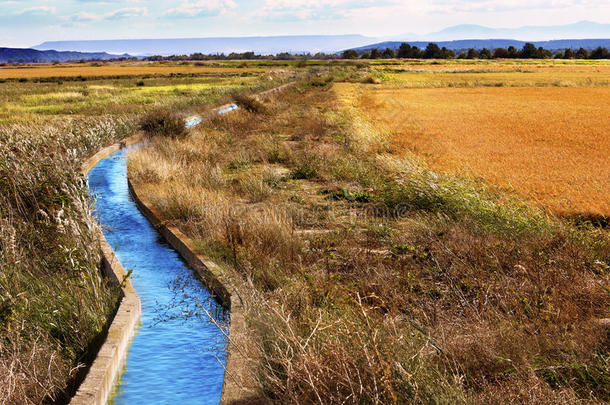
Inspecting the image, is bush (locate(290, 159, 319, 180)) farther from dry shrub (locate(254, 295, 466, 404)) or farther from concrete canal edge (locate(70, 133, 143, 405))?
dry shrub (locate(254, 295, 466, 404))

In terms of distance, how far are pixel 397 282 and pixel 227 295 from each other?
76.9 inches

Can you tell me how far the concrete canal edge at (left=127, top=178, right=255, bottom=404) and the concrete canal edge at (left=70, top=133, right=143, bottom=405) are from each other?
3.19 ft

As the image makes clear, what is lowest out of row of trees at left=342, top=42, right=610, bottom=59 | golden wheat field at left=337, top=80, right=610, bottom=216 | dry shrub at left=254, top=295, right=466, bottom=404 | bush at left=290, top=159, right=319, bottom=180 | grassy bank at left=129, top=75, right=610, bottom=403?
golden wheat field at left=337, top=80, right=610, bottom=216

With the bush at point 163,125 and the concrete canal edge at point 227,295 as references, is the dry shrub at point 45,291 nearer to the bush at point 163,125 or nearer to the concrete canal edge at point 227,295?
the concrete canal edge at point 227,295

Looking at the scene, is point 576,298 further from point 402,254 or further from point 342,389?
point 342,389

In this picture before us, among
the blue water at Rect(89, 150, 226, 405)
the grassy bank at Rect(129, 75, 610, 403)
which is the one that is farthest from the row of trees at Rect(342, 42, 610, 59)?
the blue water at Rect(89, 150, 226, 405)

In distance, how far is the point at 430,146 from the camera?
70.9 ft

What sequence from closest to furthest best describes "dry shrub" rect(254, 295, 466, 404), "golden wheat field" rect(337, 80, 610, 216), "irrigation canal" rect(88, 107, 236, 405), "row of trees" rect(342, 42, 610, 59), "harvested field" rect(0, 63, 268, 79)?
"dry shrub" rect(254, 295, 466, 404) → "irrigation canal" rect(88, 107, 236, 405) → "golden wheat field" rect(337, 80, 610, 216) → "harvested field" rect(0, 63, 268, 79) → "row of trees" rect(342, 42, 610, 59)

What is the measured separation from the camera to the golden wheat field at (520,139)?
1471 centimetres

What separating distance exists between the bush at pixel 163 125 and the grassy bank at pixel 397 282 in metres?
4.91

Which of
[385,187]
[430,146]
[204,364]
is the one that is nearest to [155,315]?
[204,364]

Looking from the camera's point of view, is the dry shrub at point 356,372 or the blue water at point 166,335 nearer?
the dry shrub at point 356,372

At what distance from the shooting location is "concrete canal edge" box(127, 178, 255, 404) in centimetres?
479

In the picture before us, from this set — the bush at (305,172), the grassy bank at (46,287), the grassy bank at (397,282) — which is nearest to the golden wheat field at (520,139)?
the grassy bank at (397,282)
